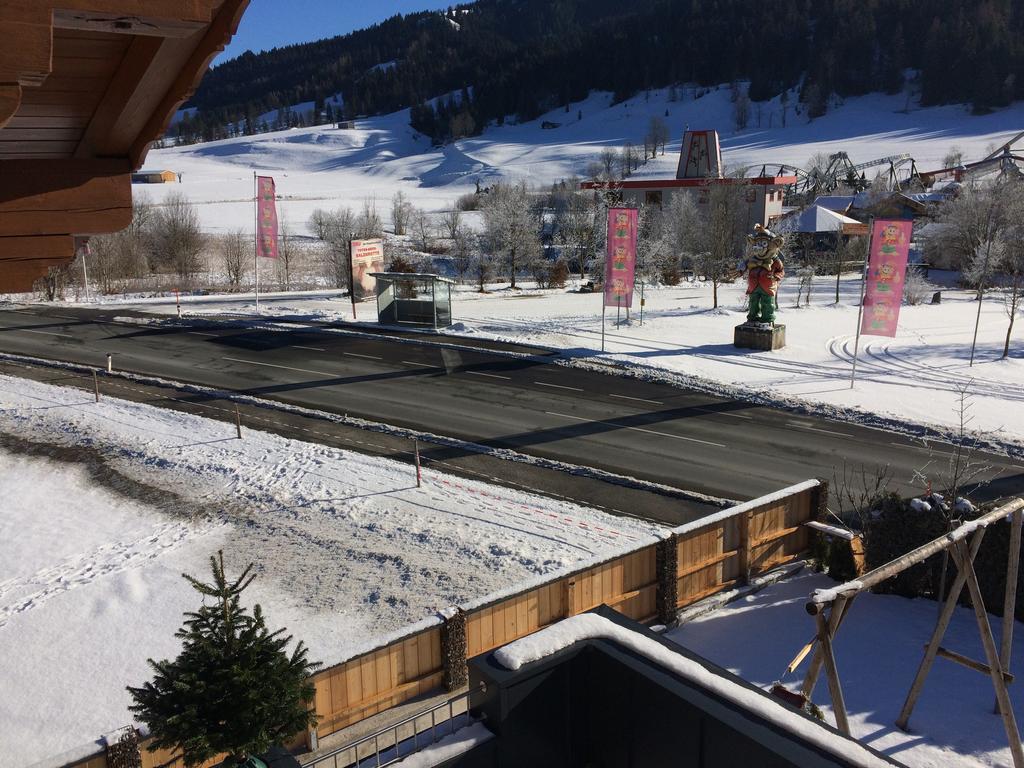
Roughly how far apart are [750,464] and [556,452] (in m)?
4.54

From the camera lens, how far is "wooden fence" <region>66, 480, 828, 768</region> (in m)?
8.64

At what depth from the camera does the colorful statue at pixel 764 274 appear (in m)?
28.5

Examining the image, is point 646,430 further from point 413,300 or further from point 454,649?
point 413,300

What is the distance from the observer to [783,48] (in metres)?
172

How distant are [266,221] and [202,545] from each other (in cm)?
2563

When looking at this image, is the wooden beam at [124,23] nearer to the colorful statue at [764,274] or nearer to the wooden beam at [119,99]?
the wooden beam at [119,99]

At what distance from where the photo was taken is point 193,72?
123 inches

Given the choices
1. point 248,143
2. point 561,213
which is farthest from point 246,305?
point 248,143

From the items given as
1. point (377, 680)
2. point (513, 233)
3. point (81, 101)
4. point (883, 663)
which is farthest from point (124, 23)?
point (513, 233)

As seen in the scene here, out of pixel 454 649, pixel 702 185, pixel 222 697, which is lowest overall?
pixel 454 649

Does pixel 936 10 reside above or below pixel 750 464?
above

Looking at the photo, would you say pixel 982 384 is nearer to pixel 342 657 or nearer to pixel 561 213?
pixel 342 657

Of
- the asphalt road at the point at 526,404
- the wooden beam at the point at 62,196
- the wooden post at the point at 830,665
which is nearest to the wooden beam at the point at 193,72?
the wooden beam at the point at 62,196

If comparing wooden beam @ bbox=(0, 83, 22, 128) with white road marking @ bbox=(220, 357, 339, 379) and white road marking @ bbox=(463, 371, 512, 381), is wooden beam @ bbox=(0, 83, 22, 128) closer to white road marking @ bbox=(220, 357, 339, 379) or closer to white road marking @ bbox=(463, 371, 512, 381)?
white road marking @ bbox=(463, 371, 512, 381)
